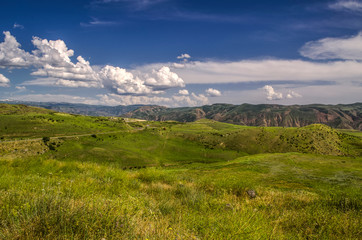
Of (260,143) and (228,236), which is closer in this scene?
(228,236)

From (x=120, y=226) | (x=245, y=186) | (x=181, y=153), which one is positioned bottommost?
(x=181, y=153)

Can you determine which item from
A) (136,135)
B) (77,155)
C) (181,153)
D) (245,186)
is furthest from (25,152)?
(245,186)

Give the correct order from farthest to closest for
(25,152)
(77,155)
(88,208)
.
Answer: (77,155) → (25,152) → (88,208)

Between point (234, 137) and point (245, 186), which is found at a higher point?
point (245, 186)

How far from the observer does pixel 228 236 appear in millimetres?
4078

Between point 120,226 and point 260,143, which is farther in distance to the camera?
point 260,143

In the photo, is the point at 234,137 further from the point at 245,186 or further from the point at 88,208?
the point at 88,208

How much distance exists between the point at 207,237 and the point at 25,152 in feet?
352

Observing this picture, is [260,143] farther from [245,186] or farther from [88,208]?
[88,208]

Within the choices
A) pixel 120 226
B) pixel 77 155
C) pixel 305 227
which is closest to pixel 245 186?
pixel 305 227

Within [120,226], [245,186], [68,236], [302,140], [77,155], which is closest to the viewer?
[68,236]

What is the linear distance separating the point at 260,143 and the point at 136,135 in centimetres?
9867

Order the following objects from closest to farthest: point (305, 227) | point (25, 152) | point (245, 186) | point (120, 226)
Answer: point (120, 226) < point (305, 227) < point (245, 186) < point (25, 152)

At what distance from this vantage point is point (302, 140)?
120 metres
